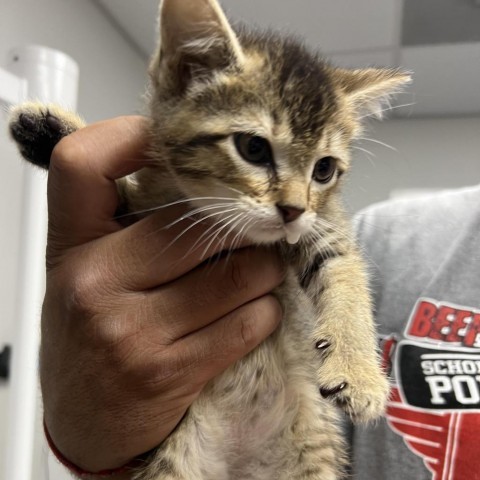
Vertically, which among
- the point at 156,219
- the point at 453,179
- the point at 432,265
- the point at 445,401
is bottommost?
the point at 453,179

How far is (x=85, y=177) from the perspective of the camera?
0.69 m

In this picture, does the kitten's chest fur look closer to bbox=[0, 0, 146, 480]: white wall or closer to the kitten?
the kitten

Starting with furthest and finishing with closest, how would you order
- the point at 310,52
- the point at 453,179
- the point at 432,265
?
the point at 453,179, the point at 432,265, the point at 310,52

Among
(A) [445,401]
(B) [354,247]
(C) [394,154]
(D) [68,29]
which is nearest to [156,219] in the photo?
(B) [354,247]

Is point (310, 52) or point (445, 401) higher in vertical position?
point (310, 52)

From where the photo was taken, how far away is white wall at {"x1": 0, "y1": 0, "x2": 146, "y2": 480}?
1540 millimetres

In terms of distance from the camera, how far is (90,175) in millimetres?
693

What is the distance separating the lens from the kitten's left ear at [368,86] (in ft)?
2.68

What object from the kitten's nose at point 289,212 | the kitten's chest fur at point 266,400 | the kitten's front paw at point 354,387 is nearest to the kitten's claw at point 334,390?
the kitten's front paw at point 354,387

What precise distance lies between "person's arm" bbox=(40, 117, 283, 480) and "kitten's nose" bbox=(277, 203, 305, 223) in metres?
0.11

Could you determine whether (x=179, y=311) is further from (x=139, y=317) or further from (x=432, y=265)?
(x=432, y=265)

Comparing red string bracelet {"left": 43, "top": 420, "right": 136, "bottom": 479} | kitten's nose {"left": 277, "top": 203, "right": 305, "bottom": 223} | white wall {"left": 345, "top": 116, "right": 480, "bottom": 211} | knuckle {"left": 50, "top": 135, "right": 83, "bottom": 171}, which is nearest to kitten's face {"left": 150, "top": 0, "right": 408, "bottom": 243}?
kitten's nose {"left": 277, "top": 203, "right": 305, "bottom": 223}

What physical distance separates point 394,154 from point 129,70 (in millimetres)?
1613

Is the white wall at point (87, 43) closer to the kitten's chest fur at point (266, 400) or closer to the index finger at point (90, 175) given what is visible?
the index finger at point (90, 175)
